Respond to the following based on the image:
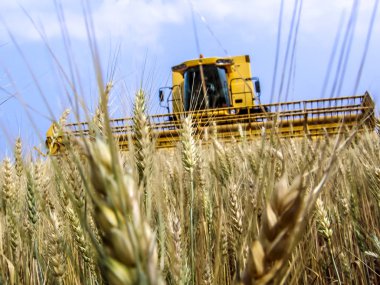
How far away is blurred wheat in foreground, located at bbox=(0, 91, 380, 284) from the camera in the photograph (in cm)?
→ 50

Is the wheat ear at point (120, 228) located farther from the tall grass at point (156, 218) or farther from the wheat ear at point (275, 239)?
the wheat ear at point (275, 239)

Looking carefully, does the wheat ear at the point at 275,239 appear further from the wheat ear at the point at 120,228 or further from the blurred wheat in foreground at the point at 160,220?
the wheat ear at the point at 120,228

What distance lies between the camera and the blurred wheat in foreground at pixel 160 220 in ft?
1.63

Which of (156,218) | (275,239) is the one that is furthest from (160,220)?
(156,218)

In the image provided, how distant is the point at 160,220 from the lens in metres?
0.72

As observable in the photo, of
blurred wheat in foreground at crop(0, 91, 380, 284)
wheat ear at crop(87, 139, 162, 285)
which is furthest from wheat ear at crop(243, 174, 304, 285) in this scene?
wheat ear at crop(87, 139, 162, 285)

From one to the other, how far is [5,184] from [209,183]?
3.10ft

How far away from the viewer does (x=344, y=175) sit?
2580 mm

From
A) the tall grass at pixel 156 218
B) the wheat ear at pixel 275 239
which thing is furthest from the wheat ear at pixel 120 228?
the wheat ear at pixel 275 239

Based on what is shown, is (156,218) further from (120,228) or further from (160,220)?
(120,228)

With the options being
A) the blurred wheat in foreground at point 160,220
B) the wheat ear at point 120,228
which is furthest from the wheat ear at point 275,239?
the wheat ear at point 120,228

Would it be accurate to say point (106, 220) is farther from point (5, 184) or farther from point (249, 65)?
point (249, 65)

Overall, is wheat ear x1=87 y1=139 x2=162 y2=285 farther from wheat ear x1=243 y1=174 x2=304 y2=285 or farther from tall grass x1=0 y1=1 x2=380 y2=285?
wheat ear x1=243 y1=174 x2=304 y2=285

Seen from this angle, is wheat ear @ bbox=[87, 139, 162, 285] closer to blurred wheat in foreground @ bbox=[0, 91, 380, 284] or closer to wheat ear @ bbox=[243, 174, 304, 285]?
blurred wheat in foreground @ bbox=[0, 91, 380, 284]
